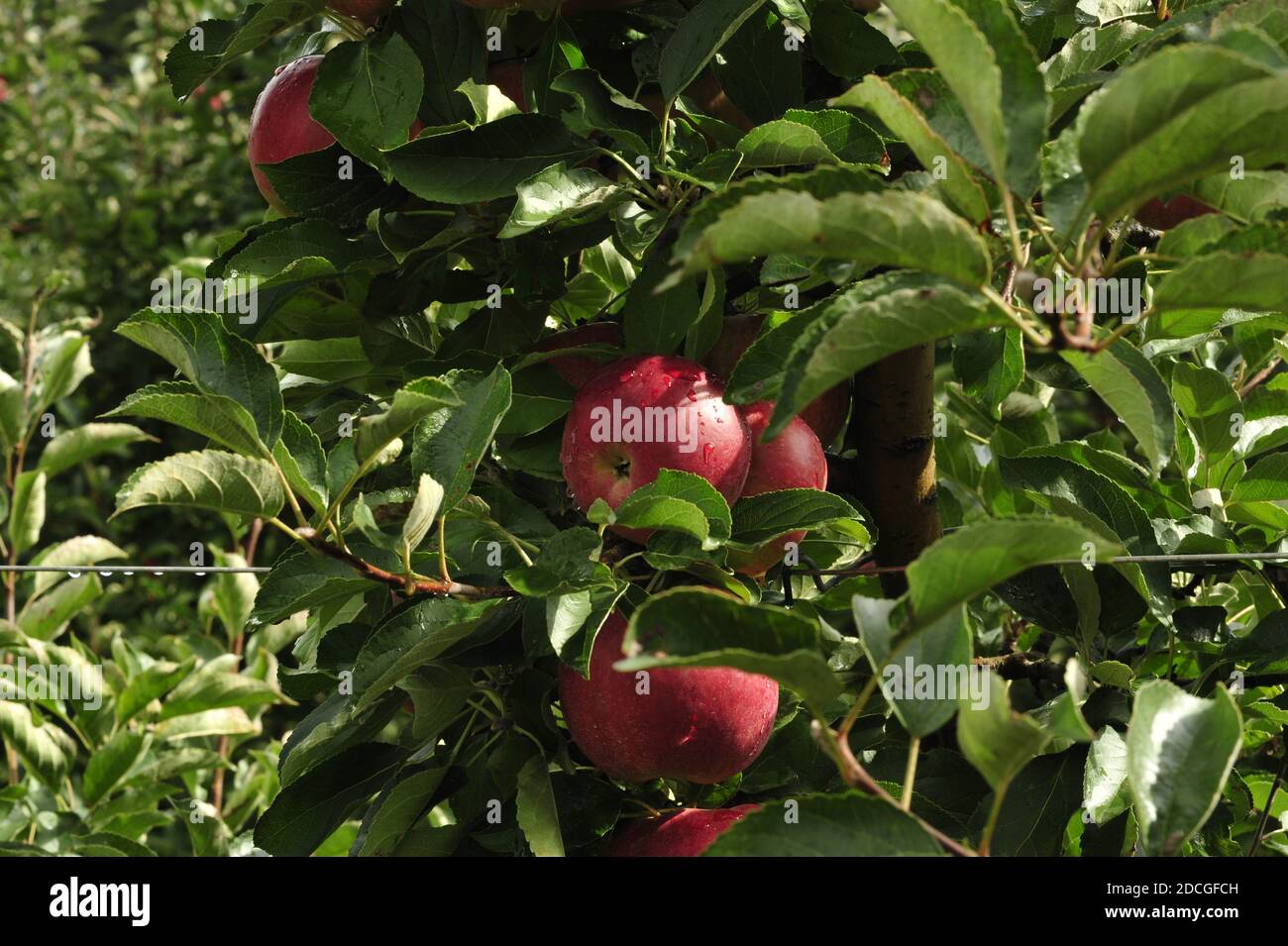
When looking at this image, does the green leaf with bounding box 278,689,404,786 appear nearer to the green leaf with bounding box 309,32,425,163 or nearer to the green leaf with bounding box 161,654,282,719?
the green leaf with bounding box 309,32,425,163

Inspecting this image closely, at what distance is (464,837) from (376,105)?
16.9 inches

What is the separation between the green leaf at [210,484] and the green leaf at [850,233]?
10.8 inches

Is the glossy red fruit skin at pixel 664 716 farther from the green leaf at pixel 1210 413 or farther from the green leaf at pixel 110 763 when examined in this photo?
the green leaf at pixel 110 763

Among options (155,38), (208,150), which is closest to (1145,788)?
(208,150)

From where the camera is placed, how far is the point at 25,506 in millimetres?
1371

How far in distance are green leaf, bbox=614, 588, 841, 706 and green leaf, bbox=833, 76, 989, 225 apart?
0.19 m

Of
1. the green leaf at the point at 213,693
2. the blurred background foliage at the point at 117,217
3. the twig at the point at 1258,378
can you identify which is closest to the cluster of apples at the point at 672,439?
the twig at the point at 1258,378

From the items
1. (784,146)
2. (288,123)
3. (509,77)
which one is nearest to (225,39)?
(288,123)

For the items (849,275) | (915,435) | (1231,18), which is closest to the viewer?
(1231,18)

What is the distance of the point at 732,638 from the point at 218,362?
331 mm

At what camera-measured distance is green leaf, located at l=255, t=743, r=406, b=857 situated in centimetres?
80

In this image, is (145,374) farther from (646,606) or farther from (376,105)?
(646,606)

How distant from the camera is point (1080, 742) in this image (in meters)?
0.81

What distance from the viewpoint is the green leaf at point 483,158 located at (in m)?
0.73
